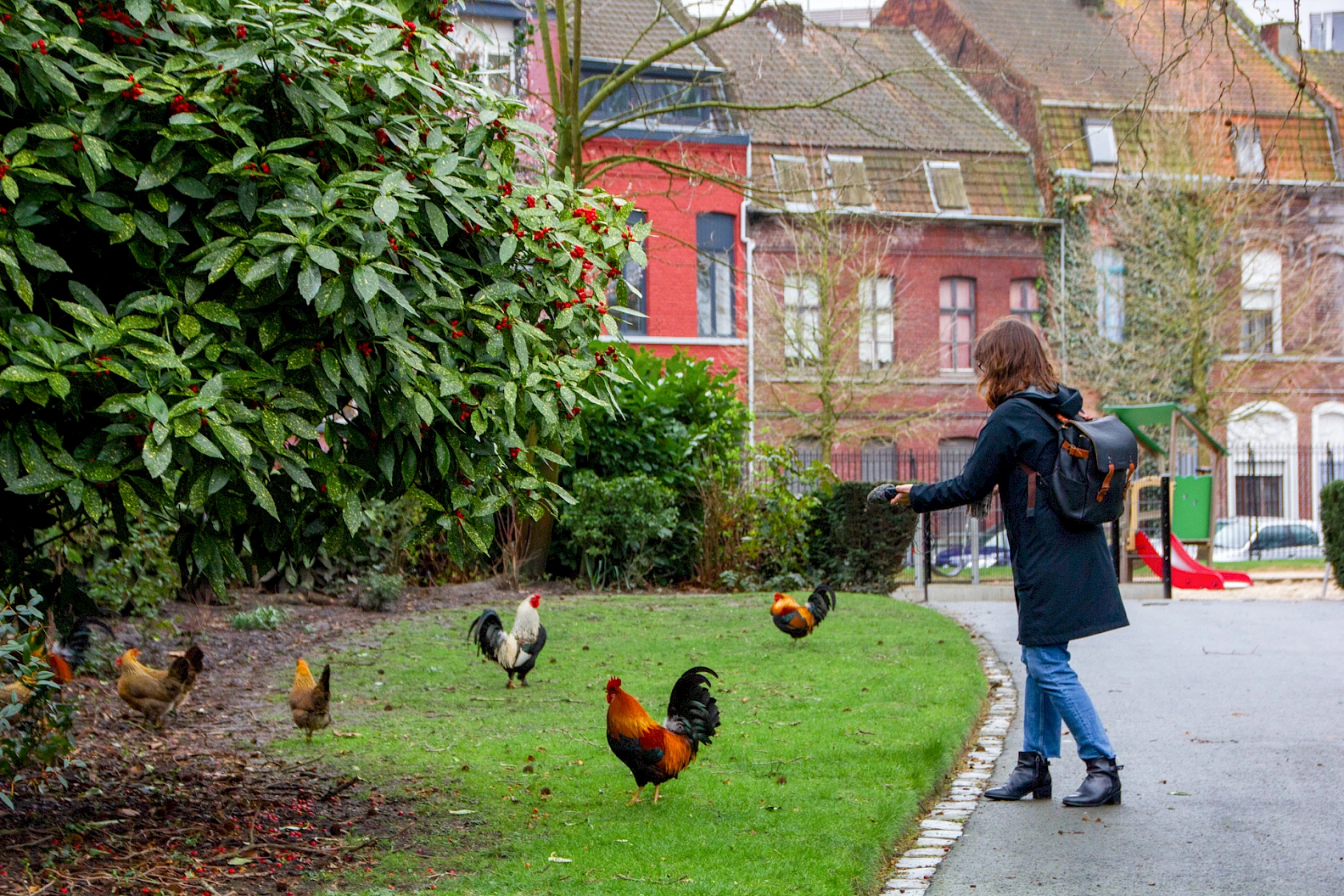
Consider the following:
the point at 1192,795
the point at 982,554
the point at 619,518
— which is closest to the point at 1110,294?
the point at 982,554

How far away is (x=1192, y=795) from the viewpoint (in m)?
6.05

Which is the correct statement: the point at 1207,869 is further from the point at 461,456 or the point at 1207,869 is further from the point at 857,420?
the point at 857,420

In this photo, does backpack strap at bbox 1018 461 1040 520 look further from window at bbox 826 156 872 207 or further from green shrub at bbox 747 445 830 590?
window at bbox 826 156 872 207

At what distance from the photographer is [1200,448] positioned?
28.8 meters

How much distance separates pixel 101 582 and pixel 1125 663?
8496mm

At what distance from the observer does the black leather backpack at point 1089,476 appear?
18.4 ft

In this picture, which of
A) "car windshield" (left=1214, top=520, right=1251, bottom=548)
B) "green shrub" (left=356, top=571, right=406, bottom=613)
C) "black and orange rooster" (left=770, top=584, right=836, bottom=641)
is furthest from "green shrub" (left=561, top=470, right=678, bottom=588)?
"car windshield" (left=1214, top=520, right=1251, bottom=548)

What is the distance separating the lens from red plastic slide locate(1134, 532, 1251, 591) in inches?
693

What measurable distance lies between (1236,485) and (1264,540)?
19.1ft

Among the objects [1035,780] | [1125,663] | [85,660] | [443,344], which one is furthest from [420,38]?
[1125,663]

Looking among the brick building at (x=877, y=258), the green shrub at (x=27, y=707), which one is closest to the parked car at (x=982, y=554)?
the brick building at (x=877, y=258)

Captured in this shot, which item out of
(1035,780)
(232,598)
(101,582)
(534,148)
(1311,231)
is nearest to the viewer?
(534,148)

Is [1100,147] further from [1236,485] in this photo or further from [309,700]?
[309,700]

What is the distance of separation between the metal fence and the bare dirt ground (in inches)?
707
